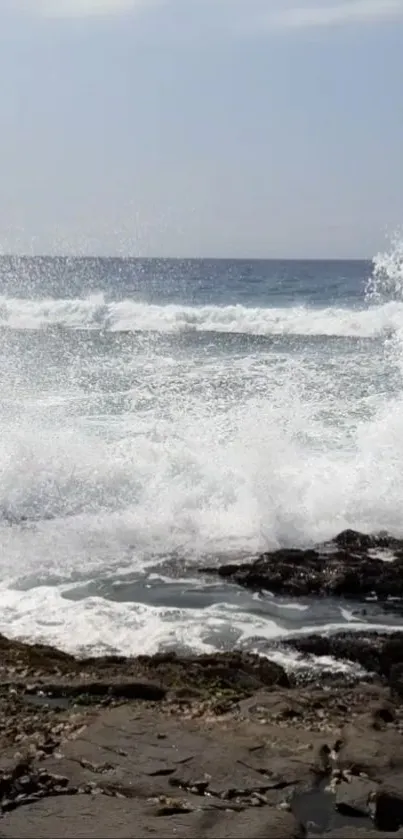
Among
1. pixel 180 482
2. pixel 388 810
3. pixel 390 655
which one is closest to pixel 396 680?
pixel 390 655

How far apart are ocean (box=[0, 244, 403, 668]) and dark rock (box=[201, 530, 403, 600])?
7.5 inches

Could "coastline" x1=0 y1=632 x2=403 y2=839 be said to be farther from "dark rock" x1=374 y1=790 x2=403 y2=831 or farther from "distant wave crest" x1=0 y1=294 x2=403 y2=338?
"distant wave crest" x1=0 y1=294 x2=403 y2=338

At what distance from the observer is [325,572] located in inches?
307

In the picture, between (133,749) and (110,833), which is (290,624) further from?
(110,833)

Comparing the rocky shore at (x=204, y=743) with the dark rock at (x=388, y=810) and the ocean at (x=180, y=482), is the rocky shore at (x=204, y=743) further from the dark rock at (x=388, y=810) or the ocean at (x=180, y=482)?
the ocean at (x=180, y=482)

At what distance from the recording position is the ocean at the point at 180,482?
23.2 feet

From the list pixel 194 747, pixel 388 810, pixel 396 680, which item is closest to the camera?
pixel 388 810

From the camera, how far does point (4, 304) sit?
36562mm

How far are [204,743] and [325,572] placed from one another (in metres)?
3.47

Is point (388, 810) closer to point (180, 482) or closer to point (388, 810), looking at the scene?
point (388, 810)

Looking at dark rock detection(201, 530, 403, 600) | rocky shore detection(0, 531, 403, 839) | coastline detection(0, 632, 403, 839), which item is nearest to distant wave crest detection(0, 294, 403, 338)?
dark rock detection(201, 530, 403, 600)

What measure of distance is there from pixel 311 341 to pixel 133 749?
21.9 metres

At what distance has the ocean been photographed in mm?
7074

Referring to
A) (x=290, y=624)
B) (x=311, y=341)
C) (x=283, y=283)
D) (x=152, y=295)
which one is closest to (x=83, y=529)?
(x=290, y=624)
